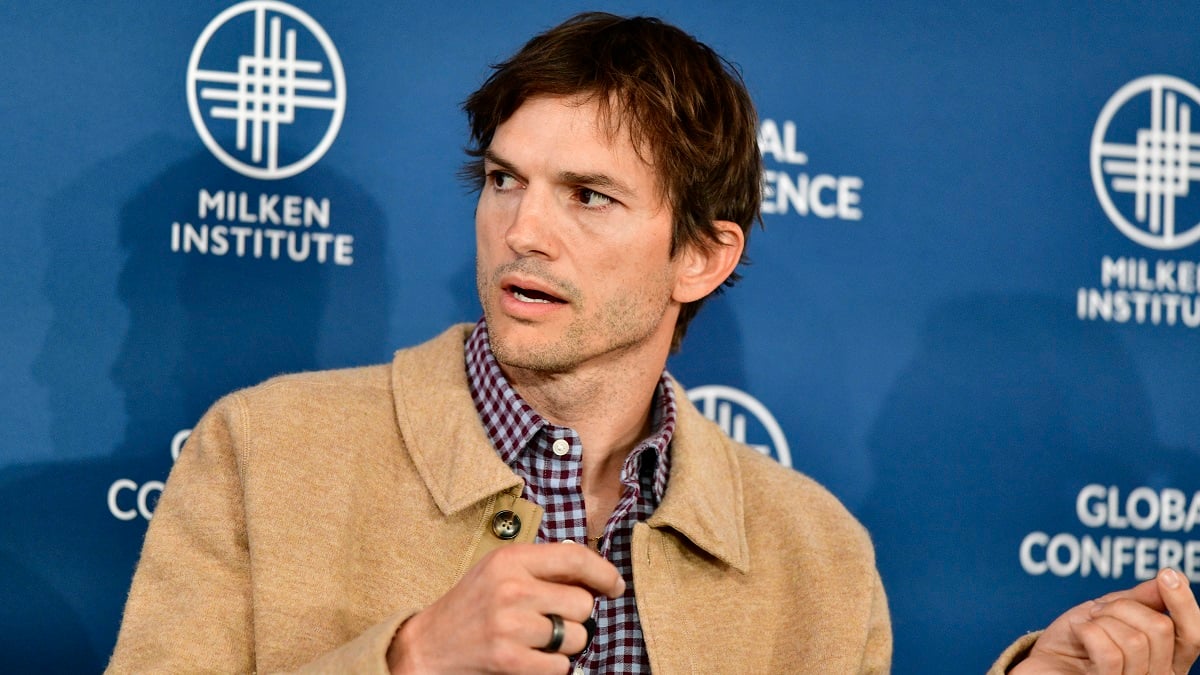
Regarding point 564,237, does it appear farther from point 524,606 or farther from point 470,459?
point 524,606

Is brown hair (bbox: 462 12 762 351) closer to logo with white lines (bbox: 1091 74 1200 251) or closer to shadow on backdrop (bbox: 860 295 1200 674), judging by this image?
shadow on backdrop (bbox: 860 295 1200 674)

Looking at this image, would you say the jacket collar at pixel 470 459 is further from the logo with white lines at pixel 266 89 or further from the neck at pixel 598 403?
the logo with white lines at pixel 266 89

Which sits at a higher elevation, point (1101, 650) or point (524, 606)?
point (524, 606)

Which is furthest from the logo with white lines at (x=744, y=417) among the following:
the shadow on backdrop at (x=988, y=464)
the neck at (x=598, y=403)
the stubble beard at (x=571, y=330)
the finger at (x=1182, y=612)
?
the finger at (x=1182, y=612)

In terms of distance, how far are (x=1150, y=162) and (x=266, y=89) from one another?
1.83 m

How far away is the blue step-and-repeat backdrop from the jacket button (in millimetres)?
645

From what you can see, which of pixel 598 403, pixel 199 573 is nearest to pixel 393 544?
pixel 199 573

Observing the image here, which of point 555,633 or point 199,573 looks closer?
point 555,633

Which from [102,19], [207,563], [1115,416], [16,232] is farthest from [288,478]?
[1115,416]

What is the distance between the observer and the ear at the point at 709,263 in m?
2.42

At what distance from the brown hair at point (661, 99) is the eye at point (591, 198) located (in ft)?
0.36

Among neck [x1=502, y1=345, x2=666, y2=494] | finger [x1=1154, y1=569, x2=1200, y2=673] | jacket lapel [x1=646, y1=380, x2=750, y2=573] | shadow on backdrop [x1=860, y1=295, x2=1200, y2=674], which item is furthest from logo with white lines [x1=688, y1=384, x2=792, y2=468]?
finger [x1=1154, y1=569, x2=1200, y2=673]

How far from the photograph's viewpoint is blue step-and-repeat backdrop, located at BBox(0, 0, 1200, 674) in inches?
98.0

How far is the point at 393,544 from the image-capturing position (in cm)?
213
